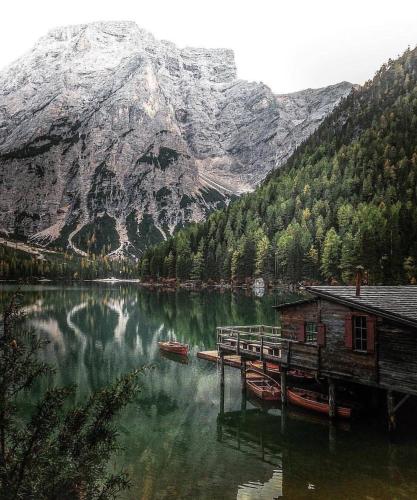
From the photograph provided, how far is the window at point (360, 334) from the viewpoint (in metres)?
30.8

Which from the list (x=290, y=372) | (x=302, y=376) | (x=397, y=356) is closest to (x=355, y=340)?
(x=397, y=356)

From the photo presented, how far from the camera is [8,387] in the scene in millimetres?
13836

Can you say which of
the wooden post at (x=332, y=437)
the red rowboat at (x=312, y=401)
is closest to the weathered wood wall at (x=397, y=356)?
the wooden post at (x=332, y=437)

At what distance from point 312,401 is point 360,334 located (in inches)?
282

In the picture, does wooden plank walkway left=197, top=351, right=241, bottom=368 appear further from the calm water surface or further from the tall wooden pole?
the tall wooden pole

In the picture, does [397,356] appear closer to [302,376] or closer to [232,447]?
[232,447]

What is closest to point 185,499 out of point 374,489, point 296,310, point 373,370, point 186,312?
point 374,489

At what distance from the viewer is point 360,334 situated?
31.2 metres

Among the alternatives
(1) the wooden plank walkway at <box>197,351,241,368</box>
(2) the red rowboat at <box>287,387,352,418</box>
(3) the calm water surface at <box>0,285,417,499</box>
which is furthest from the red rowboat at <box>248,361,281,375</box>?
(2) the red rowboat at <box>287,387,352,418</box>

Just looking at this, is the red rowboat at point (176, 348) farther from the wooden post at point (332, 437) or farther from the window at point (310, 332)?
the wooden post at point (332, 437)

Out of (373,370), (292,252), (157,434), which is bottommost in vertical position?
(157,434)

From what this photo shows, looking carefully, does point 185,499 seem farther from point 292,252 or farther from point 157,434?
point 292,252

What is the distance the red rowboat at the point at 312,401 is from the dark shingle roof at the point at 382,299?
779 cm

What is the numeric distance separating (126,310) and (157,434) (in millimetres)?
85418
